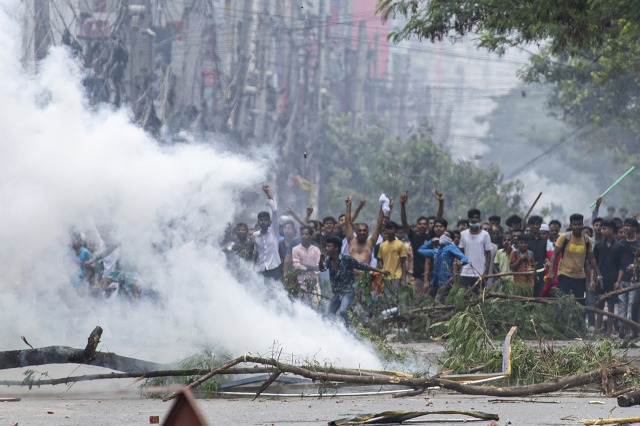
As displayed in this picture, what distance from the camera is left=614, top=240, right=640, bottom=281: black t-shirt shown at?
14.6m

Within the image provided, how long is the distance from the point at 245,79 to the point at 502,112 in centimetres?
5307

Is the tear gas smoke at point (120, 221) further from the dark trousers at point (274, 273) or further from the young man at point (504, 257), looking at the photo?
the young man at point (504, 257)

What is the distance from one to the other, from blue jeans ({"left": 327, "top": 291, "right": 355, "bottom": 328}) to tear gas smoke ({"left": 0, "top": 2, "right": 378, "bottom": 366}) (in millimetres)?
1497

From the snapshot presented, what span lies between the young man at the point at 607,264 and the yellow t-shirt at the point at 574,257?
0.23 m

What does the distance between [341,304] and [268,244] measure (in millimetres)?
1688

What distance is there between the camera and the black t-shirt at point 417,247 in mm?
14398

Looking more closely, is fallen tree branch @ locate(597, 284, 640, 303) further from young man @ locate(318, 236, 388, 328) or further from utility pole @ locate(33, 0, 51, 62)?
utility pole @ locate(33, 0, 51, 62)

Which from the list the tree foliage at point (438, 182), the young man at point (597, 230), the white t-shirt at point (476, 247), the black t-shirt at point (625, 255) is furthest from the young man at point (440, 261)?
the tree foliage at point (438, 182)

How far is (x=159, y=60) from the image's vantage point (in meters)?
34.9

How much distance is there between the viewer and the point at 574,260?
14.4 meters

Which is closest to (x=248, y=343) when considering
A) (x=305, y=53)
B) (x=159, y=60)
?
(x=159, y=60)

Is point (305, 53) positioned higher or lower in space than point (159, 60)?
higher

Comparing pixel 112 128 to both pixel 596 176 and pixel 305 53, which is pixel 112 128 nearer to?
pixel 305 53

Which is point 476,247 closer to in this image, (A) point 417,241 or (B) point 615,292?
(A) point 417,241
